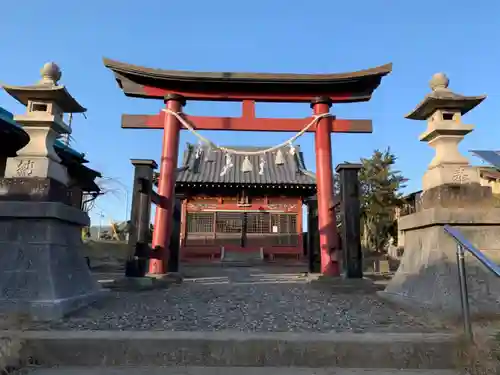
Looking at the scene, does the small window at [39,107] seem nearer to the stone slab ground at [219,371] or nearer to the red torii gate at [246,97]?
the red torii gate at [246,97]

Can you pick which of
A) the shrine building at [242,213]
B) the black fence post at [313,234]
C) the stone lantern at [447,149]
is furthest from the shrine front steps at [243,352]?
the shrine building at [242,213]

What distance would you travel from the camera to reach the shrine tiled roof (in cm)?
2036

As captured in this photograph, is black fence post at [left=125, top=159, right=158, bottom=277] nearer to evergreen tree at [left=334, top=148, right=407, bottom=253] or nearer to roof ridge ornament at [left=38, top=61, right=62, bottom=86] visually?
roof ridge ornament at [left=38, top=61, right=62, bottom=86]

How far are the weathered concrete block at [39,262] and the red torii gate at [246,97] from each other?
10.5ft

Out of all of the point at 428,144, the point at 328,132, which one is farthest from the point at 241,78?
the point at 428,144

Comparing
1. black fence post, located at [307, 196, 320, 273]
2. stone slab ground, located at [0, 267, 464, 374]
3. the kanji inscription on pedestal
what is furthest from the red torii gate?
stone slab ground, located at [0, 267, 464, 374]

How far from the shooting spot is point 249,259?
63.1ft

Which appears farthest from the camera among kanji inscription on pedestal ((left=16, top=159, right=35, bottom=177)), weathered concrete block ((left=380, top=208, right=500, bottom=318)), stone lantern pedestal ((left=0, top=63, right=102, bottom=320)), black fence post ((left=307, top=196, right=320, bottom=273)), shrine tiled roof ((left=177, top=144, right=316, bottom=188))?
shrine tiled roof ((left=177, top=144, right=316, bottom=188))

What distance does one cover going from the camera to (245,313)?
178 inches

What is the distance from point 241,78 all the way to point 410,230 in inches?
201

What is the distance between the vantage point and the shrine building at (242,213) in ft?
65.6

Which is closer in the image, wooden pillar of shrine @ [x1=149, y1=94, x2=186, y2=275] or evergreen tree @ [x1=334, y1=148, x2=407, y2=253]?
wooden pillar of shrine @ [x1=149, y1=94, x2=186, y2=275]

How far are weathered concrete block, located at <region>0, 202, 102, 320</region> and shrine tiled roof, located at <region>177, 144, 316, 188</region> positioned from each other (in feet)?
47.4

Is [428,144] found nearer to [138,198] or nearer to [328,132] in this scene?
[328,132]
